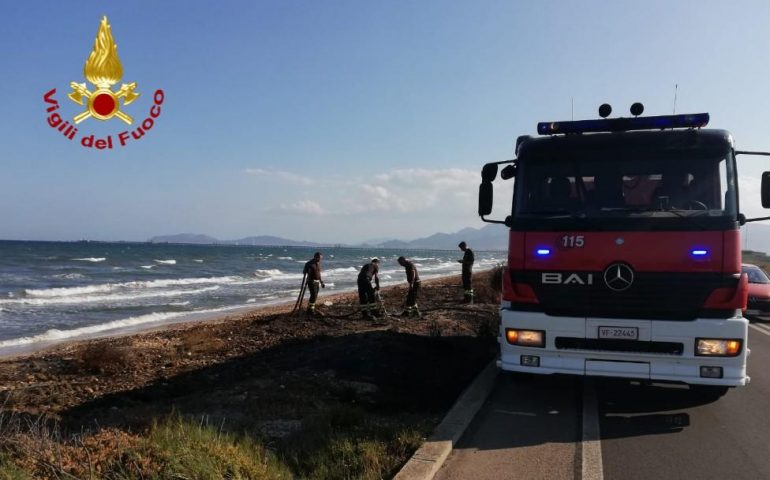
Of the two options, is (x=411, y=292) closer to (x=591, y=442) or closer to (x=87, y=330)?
(x=87, y=330)

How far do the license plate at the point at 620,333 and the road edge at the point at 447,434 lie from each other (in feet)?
4.90

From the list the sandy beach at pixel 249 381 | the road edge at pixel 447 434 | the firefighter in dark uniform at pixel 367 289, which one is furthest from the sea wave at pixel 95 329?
the road edge at pixel 447 434

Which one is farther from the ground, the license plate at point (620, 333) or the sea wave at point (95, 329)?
the license plate at point (620, 333)

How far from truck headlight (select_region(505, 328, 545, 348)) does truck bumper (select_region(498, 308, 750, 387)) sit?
1.7 inches

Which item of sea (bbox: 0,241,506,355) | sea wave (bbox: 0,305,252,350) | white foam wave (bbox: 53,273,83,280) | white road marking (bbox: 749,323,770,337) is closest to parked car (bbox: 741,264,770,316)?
white road marking (bbox: 749,323,770,337)

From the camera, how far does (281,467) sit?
4172 mm

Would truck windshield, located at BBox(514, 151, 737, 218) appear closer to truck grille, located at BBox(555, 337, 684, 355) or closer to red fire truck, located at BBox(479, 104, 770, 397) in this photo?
red fire truck, located at BBox(479, 104, 770, 397)

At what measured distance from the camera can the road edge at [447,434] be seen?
4.36 meters

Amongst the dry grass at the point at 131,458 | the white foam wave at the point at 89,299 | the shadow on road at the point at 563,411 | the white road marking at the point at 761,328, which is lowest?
the white foam wave at the point at 89,299

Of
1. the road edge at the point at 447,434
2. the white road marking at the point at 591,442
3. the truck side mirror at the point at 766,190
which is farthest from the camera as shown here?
the truck side mirror at the point at 766,190

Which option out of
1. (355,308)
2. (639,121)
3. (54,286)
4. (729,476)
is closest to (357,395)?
(729,476)

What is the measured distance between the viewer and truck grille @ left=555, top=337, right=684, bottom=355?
5676 mm

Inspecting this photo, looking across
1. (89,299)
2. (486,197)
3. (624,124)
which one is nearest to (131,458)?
(486,197)

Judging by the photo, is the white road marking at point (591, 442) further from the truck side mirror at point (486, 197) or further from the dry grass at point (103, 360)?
the dry grass at point (103, 360)
